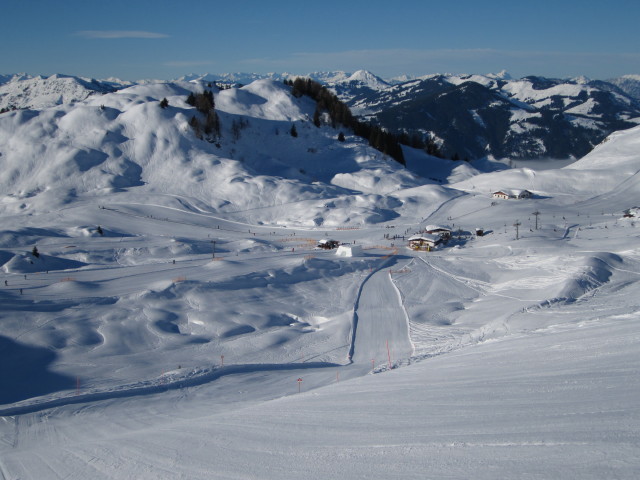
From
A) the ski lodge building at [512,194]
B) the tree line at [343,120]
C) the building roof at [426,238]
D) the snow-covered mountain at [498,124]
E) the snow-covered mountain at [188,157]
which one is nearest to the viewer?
the building roof at [426,238]

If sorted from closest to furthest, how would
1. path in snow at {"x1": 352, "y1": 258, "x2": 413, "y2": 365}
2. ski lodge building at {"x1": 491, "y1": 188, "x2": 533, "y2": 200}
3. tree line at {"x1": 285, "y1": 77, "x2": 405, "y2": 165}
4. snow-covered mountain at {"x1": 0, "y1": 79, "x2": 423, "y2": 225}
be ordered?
path in snow at {"x1": 352, "y1": 258, "x2": 413, "y2": 365} < ski lodge building at {"x1": 491, "y1": 188, "x2": 533, "y2": 200} < snow-covered mountain at {"x1": 0, "y1": 79, "x2": 423, "y2": 225} < tree line at {"x1": 285, "y1": 77, "x2": 405, "y2": 165}

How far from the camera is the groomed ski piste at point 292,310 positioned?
18.8 ft

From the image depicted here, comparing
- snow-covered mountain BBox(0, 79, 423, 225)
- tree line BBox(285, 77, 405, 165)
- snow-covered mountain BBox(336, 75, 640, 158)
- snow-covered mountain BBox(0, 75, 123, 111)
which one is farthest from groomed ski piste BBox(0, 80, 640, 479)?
snow-covered mountain BBox(0, 75, 123, 111)

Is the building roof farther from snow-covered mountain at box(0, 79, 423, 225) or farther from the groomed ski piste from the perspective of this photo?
snow-covered mountain at box(0, 79, 423, 225)

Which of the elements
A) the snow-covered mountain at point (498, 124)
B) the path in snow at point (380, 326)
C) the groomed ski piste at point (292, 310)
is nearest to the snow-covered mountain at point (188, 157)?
the groomed ski piste at point (292, 310)

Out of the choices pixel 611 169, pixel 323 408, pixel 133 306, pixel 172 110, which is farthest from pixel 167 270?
pixel 611 169

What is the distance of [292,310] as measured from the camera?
23.2m

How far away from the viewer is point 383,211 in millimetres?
48312

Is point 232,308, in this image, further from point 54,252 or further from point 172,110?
point 172,110

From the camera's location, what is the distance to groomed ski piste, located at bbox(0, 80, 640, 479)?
226 inches

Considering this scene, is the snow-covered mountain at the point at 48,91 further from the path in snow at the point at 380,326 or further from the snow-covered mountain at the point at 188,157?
the path in snow at the point at 380,326

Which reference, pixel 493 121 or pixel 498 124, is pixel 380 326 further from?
pixel 493 121

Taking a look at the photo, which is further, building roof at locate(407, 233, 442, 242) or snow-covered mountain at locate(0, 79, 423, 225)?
snow-covered mountain at locate(0, 79, 423, 225)

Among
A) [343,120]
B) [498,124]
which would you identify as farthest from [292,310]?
[498,124]
